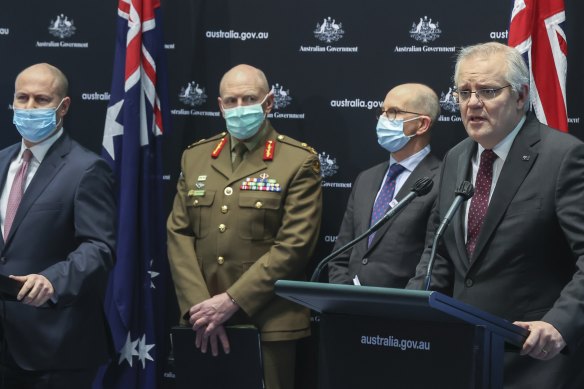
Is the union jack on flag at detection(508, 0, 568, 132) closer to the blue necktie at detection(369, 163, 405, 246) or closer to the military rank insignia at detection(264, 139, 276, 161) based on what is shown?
the blue necktie at detection(369, 163, 405, 246)

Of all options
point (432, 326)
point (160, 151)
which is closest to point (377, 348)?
point (432, 326)

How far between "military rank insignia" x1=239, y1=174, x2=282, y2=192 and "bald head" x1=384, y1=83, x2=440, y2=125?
741mm

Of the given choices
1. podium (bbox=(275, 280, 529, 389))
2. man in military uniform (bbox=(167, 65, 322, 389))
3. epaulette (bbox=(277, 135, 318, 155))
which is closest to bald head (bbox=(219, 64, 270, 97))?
man in military uniform (bbox=(167, 65, 322, 389))

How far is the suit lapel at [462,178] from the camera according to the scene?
3131 mm

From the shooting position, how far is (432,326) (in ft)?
8.05

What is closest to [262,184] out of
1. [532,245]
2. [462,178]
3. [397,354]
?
[462,178]

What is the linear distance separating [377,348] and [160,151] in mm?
3119

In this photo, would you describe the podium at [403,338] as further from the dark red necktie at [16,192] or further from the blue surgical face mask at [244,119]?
the blue surgical face mask at [244,119]

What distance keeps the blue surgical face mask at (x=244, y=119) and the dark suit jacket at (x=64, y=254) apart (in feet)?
3.10

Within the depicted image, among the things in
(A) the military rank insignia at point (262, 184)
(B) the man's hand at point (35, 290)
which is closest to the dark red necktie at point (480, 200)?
(B) the man's hand at point (35, 290)

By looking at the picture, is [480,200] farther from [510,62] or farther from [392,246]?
[392,246]

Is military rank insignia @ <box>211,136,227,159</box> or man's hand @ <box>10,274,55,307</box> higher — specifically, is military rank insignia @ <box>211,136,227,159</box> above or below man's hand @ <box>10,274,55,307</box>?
above

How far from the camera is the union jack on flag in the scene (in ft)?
14.9

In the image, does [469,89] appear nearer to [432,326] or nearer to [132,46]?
[432,326]
